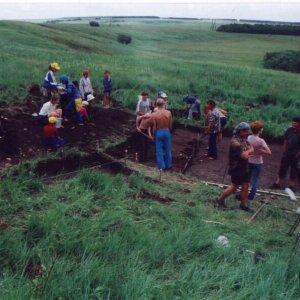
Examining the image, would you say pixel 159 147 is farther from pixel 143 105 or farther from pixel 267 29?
pixel 267 29

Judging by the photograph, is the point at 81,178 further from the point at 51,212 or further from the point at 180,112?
the point at 180,112

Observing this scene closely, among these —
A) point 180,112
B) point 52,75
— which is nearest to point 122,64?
point 180,112

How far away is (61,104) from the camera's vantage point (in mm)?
11789

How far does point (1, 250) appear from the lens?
4414 millimetres

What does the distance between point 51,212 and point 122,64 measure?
62.3 feet

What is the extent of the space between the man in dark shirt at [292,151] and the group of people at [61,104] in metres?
5.00

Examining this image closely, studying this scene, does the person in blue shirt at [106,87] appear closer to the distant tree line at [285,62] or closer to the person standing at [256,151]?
the person standing at [256,151]

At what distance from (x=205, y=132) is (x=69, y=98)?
150 inches

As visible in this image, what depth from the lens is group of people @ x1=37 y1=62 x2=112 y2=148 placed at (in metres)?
9.64

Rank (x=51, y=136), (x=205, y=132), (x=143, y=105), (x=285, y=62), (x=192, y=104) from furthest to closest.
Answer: (x=285, y=62) < (x=192, y=104) < (x=143, y=105) < (x=205, y=132) < (x=51, y=136)

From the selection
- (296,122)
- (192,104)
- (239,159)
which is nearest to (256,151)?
(239,159)

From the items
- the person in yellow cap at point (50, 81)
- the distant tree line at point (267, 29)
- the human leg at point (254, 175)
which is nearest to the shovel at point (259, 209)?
the human leg at point (254, 175)

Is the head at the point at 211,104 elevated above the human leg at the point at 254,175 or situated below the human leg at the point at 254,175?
above

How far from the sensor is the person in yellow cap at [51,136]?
9.40 meters
